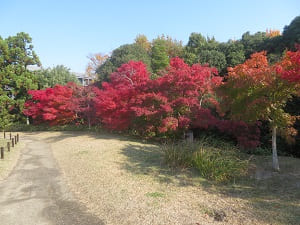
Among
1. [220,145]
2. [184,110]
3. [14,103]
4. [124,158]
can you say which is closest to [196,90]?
[184,110]

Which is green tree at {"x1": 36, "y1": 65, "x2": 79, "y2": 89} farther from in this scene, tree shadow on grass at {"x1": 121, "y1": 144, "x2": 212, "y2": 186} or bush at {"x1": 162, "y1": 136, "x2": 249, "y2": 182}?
bush at {"x1": 162, "y1": 136, "x2": 249, "y2": 182}

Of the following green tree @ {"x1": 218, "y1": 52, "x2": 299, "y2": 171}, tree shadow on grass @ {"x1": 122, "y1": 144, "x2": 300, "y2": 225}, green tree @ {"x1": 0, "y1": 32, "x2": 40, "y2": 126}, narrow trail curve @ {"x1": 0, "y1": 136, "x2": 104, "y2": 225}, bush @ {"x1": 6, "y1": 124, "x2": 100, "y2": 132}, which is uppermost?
green tree @ {"x1": 0, "y1": 32, "x2": 40, "y2": 126}

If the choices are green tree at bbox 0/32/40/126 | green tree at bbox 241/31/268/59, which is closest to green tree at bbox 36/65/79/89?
green tree at bbox 0/32/40/126

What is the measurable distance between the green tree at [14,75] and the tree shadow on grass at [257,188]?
18.8 m

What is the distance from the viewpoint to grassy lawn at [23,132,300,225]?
469 cm

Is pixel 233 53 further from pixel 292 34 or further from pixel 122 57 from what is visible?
pixel 122 57

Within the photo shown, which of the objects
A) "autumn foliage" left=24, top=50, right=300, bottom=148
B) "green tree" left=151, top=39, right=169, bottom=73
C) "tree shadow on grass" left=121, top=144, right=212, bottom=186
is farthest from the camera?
"green tree" left=151, top=39, right=169, bottom=73

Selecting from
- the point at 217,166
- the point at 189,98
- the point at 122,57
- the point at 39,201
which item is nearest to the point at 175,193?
the point at 217,166

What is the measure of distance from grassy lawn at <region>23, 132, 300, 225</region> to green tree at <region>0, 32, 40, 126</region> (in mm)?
16947

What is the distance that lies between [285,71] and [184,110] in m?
6.42

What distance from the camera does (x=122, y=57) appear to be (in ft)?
95.2

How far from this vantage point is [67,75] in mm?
28062

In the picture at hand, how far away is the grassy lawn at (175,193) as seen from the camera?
4.69 meters

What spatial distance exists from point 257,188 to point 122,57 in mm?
25581
